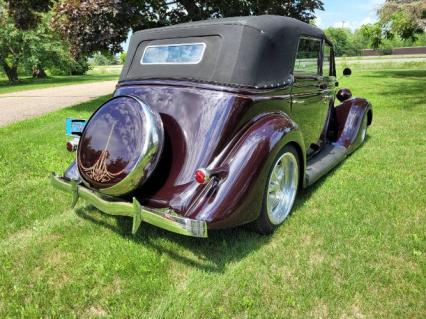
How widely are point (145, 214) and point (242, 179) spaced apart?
0.74m

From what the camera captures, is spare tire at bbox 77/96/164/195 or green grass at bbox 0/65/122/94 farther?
green grass at bbox 0/65/122/94

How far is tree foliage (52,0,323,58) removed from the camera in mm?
9070

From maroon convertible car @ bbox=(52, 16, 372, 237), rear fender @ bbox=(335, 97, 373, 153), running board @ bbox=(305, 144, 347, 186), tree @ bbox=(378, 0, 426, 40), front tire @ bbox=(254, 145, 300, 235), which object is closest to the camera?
maroon convertible car @ bbox=(52, 16, 372, 237)

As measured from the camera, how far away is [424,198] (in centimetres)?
401

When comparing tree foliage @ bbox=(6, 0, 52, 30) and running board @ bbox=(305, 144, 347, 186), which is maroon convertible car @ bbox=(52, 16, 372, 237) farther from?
tree foliage @ bbox=(6, 0, 52, 30)

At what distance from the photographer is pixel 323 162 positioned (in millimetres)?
4453

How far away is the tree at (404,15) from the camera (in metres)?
17.6

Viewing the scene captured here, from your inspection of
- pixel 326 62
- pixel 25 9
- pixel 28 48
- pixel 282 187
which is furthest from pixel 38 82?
pixel 282 187

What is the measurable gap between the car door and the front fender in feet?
2.95

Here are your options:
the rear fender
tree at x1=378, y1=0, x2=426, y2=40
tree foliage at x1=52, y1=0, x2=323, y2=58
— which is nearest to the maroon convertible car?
the rear fender

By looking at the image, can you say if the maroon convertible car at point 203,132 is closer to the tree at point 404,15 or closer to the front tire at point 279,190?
the front tire at point 279,190

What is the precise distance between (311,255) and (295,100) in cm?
166

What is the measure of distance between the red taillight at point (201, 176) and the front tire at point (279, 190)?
0.57m

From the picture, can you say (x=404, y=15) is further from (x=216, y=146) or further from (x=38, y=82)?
(x=38, y=82)
